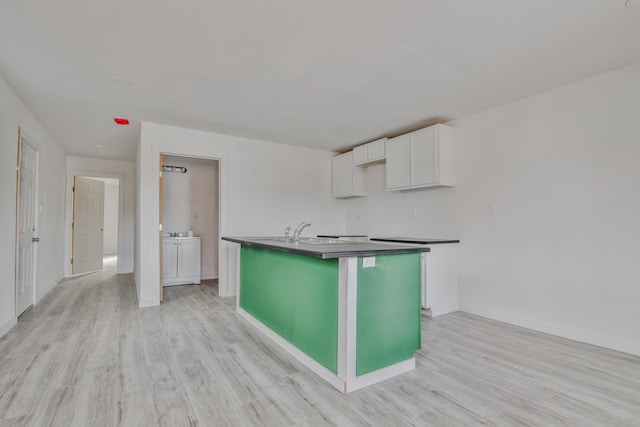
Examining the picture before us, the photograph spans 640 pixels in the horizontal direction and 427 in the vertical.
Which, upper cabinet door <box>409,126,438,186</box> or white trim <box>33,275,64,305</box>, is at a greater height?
upper cabinet door <box>409,126,438,186</box>

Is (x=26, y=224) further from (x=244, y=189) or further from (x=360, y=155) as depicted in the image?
(x=360, y=155)

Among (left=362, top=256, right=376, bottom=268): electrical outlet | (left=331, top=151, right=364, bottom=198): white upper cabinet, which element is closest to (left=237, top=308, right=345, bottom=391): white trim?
(left=362, top=256, right=376, bottom=268): electrical outlet

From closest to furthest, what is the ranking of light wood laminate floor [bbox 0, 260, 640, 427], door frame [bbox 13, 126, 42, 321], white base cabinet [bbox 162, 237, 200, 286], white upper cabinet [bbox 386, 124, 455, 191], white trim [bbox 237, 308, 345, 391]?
light wood laminate floor [bbox 0, 260, 640, 427]
white trim [bbox 237, 308, 345, 391]
door frame [bbox 13, 126, 42, 321]
white upper cabinet [bbox 386, 124, 455, 191]
white base cabinet [bbox 162, 237, 200, 286]

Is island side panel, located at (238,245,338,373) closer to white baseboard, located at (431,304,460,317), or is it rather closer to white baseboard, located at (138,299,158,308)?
white baseboard, located at (138,299,158,308)

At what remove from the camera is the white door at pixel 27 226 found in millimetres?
3547

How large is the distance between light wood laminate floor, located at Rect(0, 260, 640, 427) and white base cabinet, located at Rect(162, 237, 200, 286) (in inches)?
77.8

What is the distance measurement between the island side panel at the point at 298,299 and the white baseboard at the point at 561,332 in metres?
2.38

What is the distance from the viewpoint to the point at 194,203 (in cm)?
600

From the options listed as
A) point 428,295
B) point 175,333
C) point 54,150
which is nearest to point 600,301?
point 428,295

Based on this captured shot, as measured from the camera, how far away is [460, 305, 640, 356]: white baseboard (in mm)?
2646

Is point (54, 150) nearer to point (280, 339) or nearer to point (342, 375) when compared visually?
point (280, 339)

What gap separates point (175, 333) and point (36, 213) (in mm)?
2749

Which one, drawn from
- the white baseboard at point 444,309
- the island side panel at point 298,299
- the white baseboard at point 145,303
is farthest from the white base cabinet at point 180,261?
the white baseboard at point 444,309

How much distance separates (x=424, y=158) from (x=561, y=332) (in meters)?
2.32
